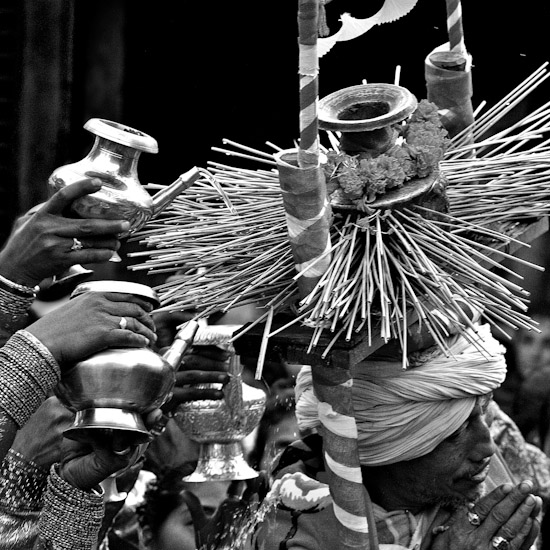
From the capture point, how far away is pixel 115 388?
2.69 meters

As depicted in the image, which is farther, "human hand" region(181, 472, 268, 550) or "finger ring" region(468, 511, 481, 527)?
"human hand" region(181, 472, 268, 550)

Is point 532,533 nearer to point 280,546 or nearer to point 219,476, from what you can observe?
point 280,546

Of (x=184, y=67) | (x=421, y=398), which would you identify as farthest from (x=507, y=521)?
(x=184, y=67)

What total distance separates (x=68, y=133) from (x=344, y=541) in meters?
3.81

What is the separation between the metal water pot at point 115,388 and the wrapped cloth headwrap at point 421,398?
605mm

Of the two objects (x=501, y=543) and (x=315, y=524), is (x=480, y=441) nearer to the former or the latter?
(x=501, y=543)

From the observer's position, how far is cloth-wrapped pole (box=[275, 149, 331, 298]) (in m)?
2.54

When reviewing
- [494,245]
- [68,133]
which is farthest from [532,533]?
[68,133]

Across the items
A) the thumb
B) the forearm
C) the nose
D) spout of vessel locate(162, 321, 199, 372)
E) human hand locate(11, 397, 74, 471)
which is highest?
the forearm

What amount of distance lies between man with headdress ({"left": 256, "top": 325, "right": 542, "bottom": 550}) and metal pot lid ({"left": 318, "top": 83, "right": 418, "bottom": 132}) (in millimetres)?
645

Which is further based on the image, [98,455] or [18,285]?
[18,285]

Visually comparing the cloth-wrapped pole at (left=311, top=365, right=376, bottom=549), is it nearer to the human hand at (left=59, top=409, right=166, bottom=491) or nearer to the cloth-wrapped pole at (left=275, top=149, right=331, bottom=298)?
the cloth-wrapped pole at (left=275, top=149, right=331, bottom=298)

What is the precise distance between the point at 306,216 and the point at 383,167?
0.30 metres

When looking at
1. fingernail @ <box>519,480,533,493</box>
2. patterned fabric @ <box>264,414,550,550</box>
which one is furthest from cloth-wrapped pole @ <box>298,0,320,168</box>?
fingernail @ <box>519,480,533,493</box>
